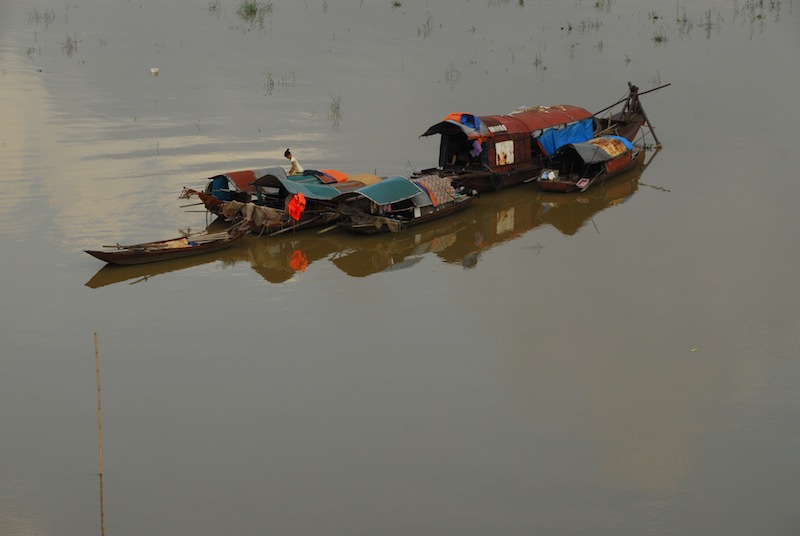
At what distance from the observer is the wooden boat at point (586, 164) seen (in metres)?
25.2

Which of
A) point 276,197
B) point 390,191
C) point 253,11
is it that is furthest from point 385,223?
point 253,11

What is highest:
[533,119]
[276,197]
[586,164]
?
[533,119]

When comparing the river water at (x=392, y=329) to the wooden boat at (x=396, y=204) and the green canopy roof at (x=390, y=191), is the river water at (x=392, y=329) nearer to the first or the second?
the wooden boat at (x=396, y=204)


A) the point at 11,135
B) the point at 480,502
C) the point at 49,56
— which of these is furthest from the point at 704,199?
the point at 49,56

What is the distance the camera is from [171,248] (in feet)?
65.0

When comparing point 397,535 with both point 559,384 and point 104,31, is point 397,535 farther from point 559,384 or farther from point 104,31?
point 104,31

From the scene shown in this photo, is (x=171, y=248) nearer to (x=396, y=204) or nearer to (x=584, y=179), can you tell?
(x=396, y=204)

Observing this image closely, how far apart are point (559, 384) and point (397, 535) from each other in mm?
4454

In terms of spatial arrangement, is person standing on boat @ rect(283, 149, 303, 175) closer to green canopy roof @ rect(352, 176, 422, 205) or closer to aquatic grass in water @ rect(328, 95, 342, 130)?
green canopy roof @ rect(352, 176, 422, 205)

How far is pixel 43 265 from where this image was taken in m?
19.7

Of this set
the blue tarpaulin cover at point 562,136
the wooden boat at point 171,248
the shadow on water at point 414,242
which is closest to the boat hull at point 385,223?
the shadow on water at point 414,242

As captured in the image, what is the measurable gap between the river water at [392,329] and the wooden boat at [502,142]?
0.75 m

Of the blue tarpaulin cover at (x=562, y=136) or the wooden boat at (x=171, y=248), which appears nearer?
the wooden boat at (x=171, y=248)

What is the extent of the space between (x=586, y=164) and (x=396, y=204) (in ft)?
20.0
